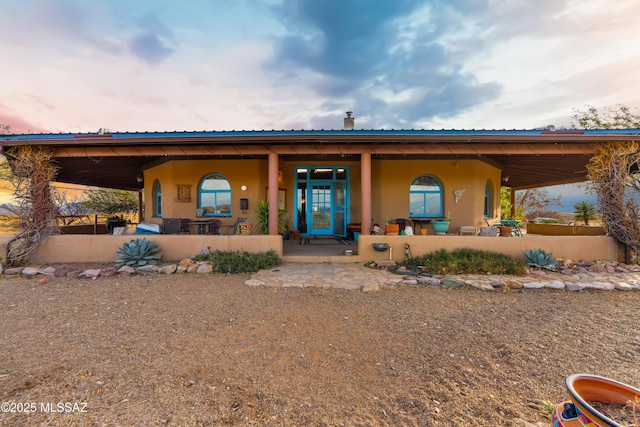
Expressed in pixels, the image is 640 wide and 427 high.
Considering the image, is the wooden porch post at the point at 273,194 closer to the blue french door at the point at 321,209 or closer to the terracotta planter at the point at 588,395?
the blue french door at the point at 321,209

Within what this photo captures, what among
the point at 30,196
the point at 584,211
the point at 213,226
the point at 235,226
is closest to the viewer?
the point at 30,196

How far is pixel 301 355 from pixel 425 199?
752 centimetres

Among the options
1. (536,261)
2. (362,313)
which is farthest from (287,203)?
(536,261)

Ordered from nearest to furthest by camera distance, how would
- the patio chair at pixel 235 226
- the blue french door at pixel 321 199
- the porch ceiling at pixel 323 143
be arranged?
1. the porch ceiling at pixel 323 143
2. the patio chair at pixel 235 226
3. the blue french door at pixel 321 199

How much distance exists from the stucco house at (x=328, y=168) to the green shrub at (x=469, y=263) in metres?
1.55

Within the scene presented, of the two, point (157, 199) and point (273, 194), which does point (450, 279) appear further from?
point (157, 199)

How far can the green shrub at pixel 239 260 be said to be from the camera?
5.98 meters

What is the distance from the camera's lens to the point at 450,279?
17.2 ft

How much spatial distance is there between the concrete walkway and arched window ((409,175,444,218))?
3.56 metres

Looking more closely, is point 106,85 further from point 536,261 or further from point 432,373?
point 536,261

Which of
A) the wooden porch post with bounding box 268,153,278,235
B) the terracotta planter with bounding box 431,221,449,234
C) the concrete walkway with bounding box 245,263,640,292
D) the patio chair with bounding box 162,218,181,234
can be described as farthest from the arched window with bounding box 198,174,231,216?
the terracotta planter with bounding box 431,221,449,234

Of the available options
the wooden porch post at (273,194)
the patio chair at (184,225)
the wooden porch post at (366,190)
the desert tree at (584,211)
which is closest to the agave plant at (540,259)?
the wooden porch post at (366,190)

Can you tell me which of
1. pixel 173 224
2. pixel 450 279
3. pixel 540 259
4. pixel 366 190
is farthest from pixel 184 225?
pixel 540 259

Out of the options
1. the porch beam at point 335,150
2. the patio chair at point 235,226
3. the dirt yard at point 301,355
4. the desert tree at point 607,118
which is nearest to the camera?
the dirt yard at point 301,355
